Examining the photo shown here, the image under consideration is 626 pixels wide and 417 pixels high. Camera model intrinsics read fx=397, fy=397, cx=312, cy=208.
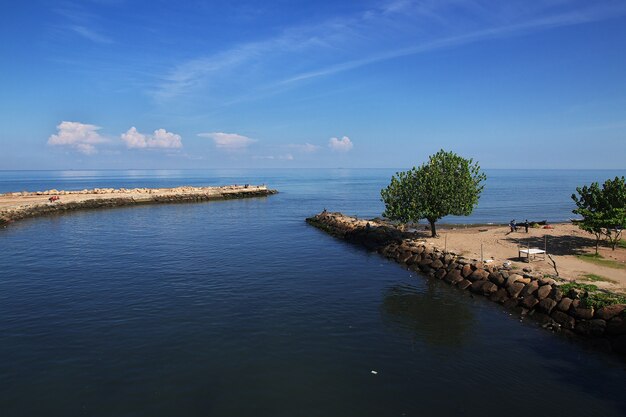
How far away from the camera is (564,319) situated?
24516 millimetres

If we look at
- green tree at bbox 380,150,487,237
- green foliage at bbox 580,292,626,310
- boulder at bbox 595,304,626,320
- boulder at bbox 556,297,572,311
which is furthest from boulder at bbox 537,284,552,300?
green tree at bbox 380,150,487,237

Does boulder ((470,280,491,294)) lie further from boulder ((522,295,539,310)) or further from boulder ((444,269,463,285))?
boulder ((522,295,539,310))

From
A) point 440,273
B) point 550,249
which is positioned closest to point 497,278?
point 440,273

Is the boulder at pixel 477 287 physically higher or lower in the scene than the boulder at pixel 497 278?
lower

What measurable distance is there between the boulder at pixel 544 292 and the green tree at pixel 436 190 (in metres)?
18.3

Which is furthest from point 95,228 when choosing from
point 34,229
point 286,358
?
point 286,358

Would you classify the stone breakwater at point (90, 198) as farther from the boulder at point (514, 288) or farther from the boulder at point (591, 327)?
the boulder at point (591, 327)

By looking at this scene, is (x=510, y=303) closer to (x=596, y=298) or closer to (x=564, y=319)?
(x=564, y=319)

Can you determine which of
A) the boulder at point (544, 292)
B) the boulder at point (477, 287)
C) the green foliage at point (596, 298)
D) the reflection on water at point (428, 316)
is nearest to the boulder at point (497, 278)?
the boulder at point (477, 287)

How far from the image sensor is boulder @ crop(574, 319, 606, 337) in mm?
22516

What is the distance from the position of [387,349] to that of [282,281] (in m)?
13.7

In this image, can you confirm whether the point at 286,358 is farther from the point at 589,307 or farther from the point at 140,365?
the point at 589,307

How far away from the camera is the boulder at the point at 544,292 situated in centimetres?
2652

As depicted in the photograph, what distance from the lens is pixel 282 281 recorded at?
111 ft
